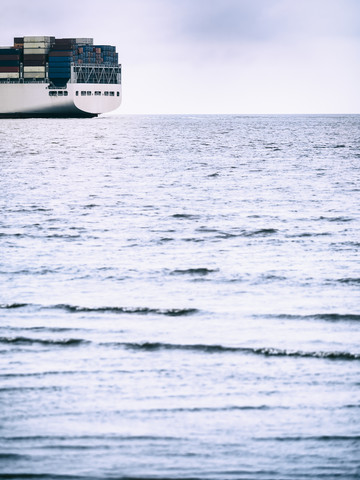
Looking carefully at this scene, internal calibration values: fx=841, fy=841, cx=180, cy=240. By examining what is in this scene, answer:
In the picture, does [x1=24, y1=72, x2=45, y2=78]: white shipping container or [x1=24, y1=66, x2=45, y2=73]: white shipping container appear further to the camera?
[x1=24, y1=66, x2=45, y2=73]: white shipping container

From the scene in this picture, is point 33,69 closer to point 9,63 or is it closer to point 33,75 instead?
point 33,75

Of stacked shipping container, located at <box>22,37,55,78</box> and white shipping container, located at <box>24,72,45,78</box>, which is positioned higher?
stacked shipping container, located at <box>22,37,55,78</box>

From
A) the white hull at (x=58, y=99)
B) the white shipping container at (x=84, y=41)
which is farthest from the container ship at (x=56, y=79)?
the white shipping container at (x=84, y=41)

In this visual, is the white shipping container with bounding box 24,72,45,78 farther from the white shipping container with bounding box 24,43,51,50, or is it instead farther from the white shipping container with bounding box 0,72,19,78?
the white shipping container with bounding box 24,43,51,50

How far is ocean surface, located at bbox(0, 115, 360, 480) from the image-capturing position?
12.6ft

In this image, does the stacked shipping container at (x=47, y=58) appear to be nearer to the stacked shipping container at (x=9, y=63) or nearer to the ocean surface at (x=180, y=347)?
the stacked shipping container at (x=9, y=63)

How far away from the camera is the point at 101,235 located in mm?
12367

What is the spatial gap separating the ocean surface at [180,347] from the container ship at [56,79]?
91.0 meters

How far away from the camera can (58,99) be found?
338 ft

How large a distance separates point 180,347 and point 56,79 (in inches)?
3946

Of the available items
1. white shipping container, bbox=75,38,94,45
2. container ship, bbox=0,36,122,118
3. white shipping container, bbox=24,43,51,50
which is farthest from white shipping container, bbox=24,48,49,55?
white shipping container, bbox=75,38,94,45

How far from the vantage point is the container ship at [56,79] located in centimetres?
10281

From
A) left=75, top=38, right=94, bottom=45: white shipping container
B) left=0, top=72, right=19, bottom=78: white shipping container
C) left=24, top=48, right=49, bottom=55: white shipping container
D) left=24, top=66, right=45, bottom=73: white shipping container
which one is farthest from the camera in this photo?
left=75, top=38, right=94, bottom=45: white shipping container

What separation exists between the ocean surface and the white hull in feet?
298
